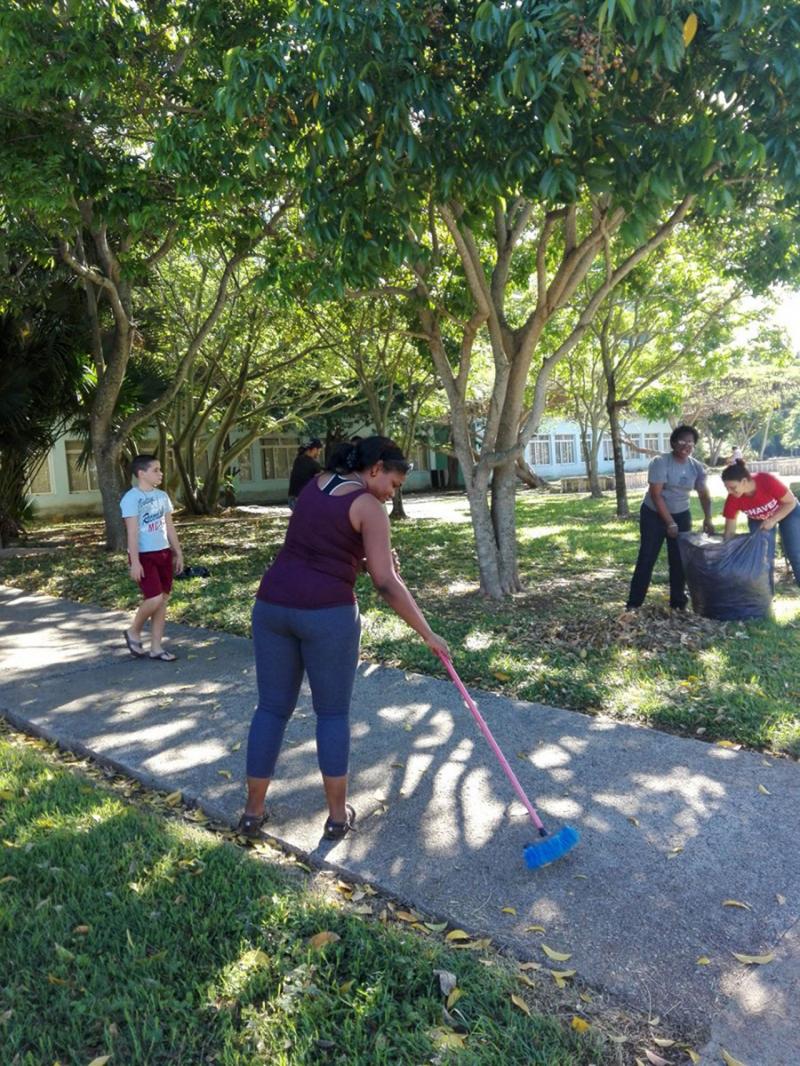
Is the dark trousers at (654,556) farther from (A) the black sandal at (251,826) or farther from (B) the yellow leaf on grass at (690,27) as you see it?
(A) the black sandal at (251,826)

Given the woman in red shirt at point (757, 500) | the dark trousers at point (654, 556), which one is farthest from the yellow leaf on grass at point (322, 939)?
the woman in red shirt at point (757, 500)

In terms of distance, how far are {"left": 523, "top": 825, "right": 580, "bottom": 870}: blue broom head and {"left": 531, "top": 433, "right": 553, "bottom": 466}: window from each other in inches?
1666

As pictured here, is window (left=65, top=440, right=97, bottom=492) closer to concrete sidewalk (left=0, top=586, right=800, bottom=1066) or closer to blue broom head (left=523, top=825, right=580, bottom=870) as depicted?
concrete sidewalk (left=0, top=586, right=800, bottom=1066)

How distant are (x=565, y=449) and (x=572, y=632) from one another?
1609 inches

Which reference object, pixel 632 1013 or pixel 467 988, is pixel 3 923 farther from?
pixel 632 1013

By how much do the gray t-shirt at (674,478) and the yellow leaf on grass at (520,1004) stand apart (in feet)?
16.7

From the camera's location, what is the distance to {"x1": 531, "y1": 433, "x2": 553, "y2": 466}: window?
4488 centimetres

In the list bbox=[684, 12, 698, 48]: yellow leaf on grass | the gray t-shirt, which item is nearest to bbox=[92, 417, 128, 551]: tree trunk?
the gray t-shirt

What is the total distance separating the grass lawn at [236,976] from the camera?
2266 millimetres

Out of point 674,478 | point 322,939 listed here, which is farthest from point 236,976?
point 674,478

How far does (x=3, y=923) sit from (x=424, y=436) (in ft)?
87.6

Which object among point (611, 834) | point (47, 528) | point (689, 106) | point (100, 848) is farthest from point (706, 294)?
point (47, 528)

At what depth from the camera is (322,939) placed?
2.71 meters

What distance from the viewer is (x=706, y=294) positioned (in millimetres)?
14586
